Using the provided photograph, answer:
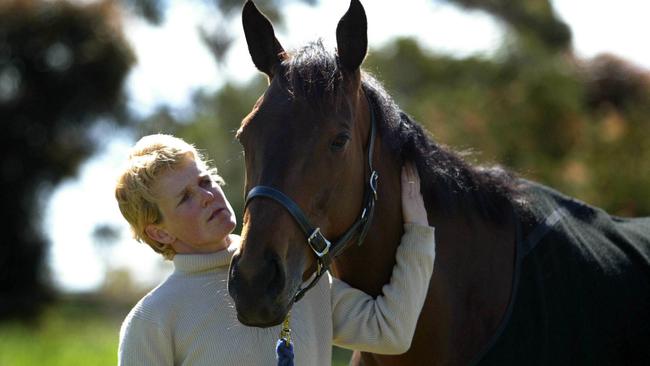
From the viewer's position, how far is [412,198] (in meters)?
3.06

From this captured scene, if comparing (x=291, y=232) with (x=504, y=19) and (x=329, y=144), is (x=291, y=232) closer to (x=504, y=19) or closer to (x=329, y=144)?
(x=329, y=144)

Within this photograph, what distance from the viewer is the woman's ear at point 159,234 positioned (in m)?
2.94

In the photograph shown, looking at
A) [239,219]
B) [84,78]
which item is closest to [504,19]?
[84,78]

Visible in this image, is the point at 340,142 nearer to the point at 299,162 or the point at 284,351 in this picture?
the point at 299,162

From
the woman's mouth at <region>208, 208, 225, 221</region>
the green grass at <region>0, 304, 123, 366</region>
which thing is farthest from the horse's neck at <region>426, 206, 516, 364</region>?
the green grass at <region>0, 304, 123, 366</region>

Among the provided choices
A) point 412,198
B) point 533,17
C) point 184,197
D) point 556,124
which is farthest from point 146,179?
point 533,17

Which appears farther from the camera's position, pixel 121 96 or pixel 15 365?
pixel 121 96

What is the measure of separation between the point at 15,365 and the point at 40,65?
584 cm

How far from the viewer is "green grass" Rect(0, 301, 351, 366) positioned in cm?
913

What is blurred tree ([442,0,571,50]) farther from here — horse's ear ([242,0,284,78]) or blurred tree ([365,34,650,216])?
horse's ear ([242,0,284,78])

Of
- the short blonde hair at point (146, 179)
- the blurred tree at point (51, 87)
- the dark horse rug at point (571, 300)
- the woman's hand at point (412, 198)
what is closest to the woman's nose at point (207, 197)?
the short blonde hair at point (146, 179)

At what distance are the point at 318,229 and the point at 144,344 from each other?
2.16ft

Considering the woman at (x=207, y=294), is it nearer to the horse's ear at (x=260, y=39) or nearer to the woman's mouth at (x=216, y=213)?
the woman's mouth at (x=216, y=213)

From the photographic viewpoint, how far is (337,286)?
10.1 feet
